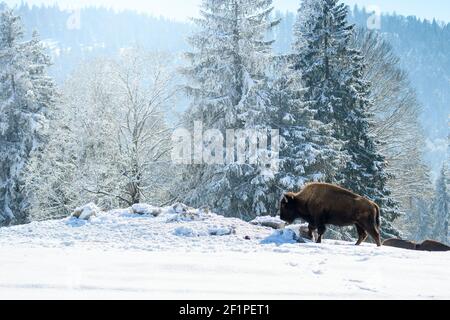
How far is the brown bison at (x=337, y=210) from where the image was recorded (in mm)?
9625

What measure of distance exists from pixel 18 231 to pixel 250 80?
1322cm

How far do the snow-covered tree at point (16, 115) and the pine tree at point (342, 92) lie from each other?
48.7ft

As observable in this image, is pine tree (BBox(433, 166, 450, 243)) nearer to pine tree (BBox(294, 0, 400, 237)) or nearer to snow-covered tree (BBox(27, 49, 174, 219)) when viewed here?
pine tree (BBox(294, 0, 400, 237))

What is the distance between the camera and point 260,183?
65.4ft

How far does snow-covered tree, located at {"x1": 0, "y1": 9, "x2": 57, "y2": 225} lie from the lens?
26.3 m

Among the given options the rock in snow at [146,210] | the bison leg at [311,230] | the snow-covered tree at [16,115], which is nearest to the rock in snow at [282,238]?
the bison leg at [311,230]

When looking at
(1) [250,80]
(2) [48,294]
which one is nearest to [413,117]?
(1) [250,80]

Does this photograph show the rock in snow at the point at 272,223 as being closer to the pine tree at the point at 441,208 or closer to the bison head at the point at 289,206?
the bison head at the point at 289,206

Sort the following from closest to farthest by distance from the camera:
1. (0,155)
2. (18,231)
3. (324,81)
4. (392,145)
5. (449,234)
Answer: (18,231), (324,81), (0,155), (392,145), (449,234)

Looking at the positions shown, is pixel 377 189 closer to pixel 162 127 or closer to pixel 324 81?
pixel 324 81

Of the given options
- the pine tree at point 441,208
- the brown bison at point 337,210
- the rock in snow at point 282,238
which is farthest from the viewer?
the pine tree at point 441,208

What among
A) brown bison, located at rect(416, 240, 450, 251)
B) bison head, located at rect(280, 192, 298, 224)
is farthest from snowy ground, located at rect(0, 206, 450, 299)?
brown bison, located at rect(416, 240, 450, 251)

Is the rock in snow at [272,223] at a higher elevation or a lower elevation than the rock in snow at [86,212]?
lower

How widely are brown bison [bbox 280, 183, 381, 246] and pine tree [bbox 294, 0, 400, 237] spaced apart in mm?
12950
